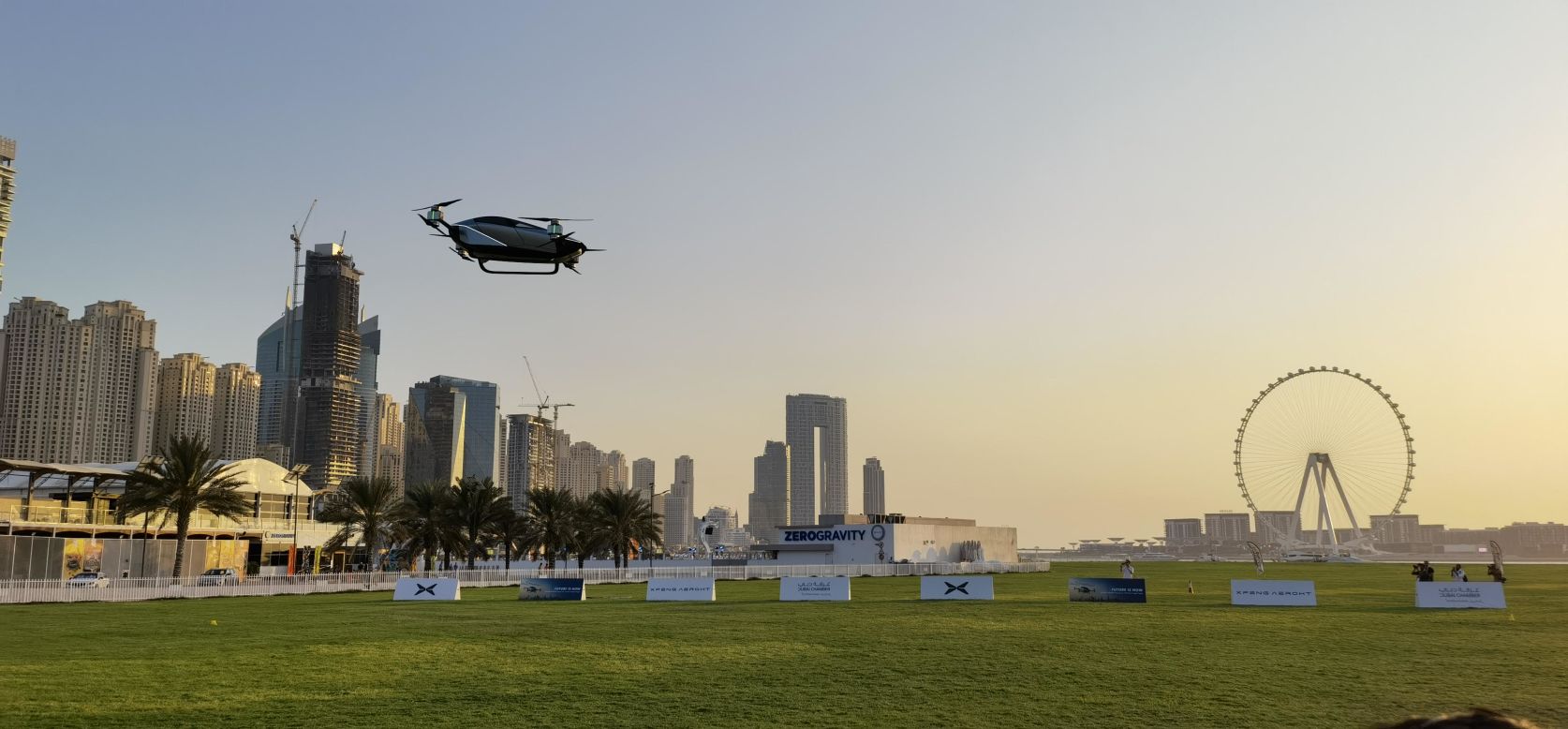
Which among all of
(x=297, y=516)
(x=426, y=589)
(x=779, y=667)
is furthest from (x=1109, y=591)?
(x=297, y=516)

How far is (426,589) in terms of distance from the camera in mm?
48844

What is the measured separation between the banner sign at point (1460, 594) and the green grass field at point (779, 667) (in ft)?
3.27

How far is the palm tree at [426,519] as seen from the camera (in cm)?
7612

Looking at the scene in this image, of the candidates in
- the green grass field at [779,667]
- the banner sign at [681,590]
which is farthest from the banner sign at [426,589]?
the banner sign at [681,590]

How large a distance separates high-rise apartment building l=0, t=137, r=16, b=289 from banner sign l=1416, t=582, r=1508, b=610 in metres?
184

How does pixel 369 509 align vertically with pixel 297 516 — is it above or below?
above

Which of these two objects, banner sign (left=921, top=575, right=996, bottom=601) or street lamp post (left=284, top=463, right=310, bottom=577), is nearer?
banner sign (left=921, top=575, right=996, bottom=601)

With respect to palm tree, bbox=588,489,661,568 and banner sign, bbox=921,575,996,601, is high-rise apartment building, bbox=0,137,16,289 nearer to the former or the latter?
palm tree, bbox=588,489,661,568

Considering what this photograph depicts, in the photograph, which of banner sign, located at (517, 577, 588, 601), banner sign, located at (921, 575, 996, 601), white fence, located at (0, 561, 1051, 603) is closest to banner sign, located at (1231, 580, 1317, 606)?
banner sign, located at (921, 575, 996, 601)

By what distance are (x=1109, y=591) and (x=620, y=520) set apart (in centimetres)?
4851

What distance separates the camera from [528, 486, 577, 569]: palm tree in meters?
87.1

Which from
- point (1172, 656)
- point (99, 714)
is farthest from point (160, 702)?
point (1172, 656)

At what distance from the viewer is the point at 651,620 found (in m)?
35.7

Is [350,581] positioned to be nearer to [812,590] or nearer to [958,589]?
[812,590]
